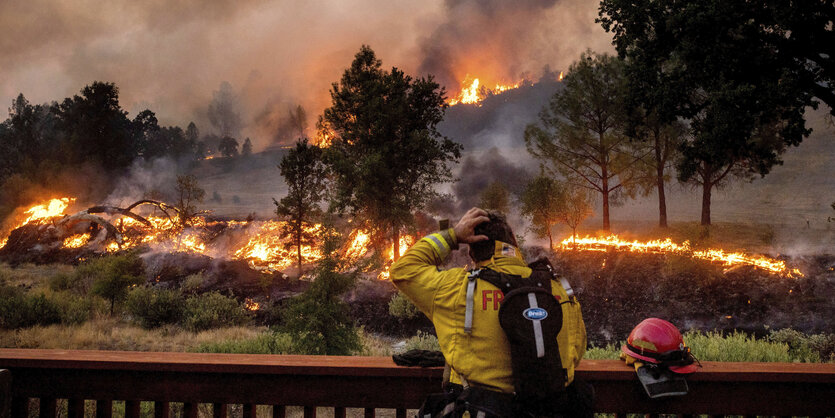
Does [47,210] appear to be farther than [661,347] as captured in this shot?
Yes

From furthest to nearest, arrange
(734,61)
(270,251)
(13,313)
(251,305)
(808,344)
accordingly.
Result: 1. (270,251)
2. (251,305)
3. (13,313)
4. (808,344)
5. (734,61)

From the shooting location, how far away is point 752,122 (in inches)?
483

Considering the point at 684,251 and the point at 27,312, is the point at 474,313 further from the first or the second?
the point at 684,251

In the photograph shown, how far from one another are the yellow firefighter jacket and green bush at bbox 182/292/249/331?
15266 millimetres

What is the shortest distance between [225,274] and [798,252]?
3376cm

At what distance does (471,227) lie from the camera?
2.56m

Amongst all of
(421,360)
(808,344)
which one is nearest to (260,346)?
(421,360)

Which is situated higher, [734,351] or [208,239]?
[208,239]

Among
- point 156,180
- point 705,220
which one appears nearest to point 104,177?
point 156,180

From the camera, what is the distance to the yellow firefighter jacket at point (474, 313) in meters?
2.27

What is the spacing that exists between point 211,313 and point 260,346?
610 centimetres

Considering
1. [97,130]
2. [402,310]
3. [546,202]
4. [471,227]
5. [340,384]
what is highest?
[97,130]

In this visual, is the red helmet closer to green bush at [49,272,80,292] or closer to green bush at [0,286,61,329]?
green bush at [0,286,61,329]

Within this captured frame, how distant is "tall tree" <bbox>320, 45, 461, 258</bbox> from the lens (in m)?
28.3
